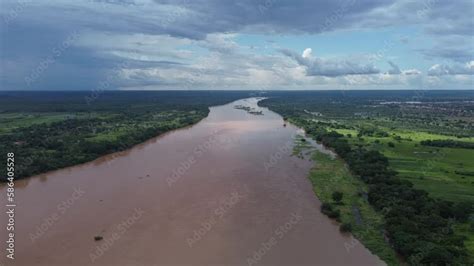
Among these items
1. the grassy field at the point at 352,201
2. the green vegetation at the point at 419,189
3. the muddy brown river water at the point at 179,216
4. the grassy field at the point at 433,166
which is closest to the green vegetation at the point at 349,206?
the grassy field at the point at 352,201

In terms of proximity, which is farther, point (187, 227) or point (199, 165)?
point (199, 165)

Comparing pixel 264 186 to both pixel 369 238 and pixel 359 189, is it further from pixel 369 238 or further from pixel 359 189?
pixel 369 238

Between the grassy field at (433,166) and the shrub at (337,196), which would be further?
the grassy field at (433,166)

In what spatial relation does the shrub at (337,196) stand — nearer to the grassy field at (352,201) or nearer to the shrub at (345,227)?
the grassy field at (352,201)

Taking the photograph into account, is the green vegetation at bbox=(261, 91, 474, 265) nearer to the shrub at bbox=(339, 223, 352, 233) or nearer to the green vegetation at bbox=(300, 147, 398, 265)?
the green vegetation at bbox=(300, 147, 398, 265)

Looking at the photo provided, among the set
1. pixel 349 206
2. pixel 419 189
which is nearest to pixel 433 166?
pixel 419 189

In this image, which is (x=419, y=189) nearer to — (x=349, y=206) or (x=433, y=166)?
(x=349, y=206)

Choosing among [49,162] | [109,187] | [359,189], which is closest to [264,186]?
[359,189]
